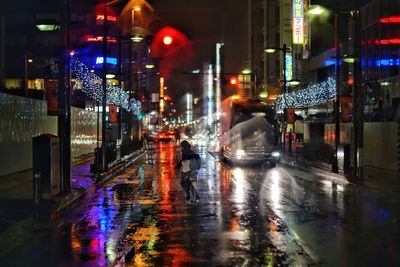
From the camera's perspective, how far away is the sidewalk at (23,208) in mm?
11472

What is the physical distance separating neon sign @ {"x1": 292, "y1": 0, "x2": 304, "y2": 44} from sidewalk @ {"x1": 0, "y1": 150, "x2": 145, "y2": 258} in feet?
130

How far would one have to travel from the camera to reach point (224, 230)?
11.9 m

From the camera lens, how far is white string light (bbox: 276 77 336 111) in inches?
1564

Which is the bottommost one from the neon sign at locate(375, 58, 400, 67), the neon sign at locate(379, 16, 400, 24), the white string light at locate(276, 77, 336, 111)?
the white string light at locate(276, 77, 336, 111)

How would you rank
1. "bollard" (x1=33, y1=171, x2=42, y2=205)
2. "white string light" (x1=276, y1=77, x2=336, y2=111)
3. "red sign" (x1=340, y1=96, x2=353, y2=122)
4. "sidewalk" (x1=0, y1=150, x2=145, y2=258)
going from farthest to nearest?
"white string light" (x1=276, y1=77, x2=336, y2=111) < "red sign" (x1=340, y1=96, x2=353, y2=122) < "bollard" (x1=33, y1=171, x2=42, y2=205) < "sidewalk" (x1=0, y1=150, x2=145, y2=258)

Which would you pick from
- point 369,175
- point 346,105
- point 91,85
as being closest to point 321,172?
point 369,175

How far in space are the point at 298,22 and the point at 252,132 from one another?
90.1 ft

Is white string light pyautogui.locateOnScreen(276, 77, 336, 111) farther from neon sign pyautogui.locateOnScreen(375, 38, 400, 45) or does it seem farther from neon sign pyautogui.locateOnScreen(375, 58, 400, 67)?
neon sign pyautogui.locateOnScreen(375, 38, 400, 45)

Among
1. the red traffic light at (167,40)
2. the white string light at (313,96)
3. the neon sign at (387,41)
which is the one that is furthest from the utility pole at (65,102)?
the white string light at (313,96)

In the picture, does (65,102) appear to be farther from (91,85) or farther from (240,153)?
(91,85)

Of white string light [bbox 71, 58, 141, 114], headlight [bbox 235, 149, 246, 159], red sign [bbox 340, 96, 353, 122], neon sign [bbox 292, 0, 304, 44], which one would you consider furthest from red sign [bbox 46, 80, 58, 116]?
neon sign [bbox 292, 0, 304, 44]

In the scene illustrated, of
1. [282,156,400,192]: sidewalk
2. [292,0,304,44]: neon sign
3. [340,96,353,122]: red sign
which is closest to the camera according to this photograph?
[282,156,400,192]: sidewalk

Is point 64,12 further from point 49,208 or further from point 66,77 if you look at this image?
point 49,208

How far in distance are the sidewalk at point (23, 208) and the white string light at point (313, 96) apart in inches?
842
